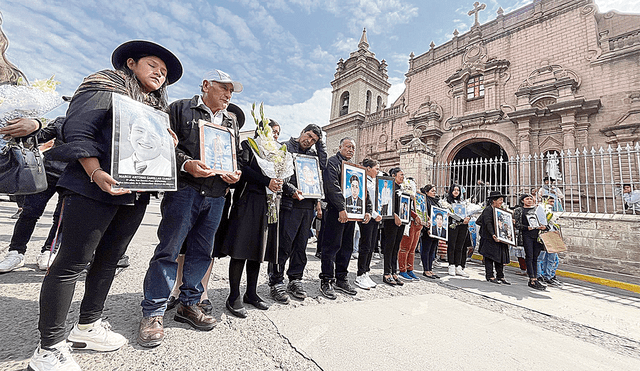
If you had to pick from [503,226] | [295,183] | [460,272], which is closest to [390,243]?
[295,183]

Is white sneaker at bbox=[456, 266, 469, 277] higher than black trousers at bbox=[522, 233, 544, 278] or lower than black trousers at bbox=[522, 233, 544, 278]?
lower

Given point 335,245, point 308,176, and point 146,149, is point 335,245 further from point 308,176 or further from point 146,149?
point 146,149

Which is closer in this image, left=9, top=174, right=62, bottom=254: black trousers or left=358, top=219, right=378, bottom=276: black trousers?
left=9, top=174, right=62, bottom=254: black trousers

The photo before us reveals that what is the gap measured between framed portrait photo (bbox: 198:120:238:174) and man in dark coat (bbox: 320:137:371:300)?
5.36 feet

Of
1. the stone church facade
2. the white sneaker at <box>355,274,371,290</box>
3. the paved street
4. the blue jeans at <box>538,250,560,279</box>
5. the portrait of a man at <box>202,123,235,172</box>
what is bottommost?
the paved street

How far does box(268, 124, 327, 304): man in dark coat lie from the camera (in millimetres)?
3031

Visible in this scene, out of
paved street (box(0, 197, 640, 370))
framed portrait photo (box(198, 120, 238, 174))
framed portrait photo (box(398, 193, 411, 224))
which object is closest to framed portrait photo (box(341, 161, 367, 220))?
framed portrait photo (box(398, 193, 411, 224))

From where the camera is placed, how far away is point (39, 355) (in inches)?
55.2

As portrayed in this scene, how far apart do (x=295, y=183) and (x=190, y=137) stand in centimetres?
136

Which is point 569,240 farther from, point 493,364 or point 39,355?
point 39,355

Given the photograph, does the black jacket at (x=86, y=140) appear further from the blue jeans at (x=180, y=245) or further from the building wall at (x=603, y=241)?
the building wall at (x=603, y=241)

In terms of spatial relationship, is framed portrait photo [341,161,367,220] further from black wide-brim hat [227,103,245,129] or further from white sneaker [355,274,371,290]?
black wide-brim hat [227,103,245,129]

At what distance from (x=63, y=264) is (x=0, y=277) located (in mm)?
2346

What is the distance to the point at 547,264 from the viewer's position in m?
5.88
